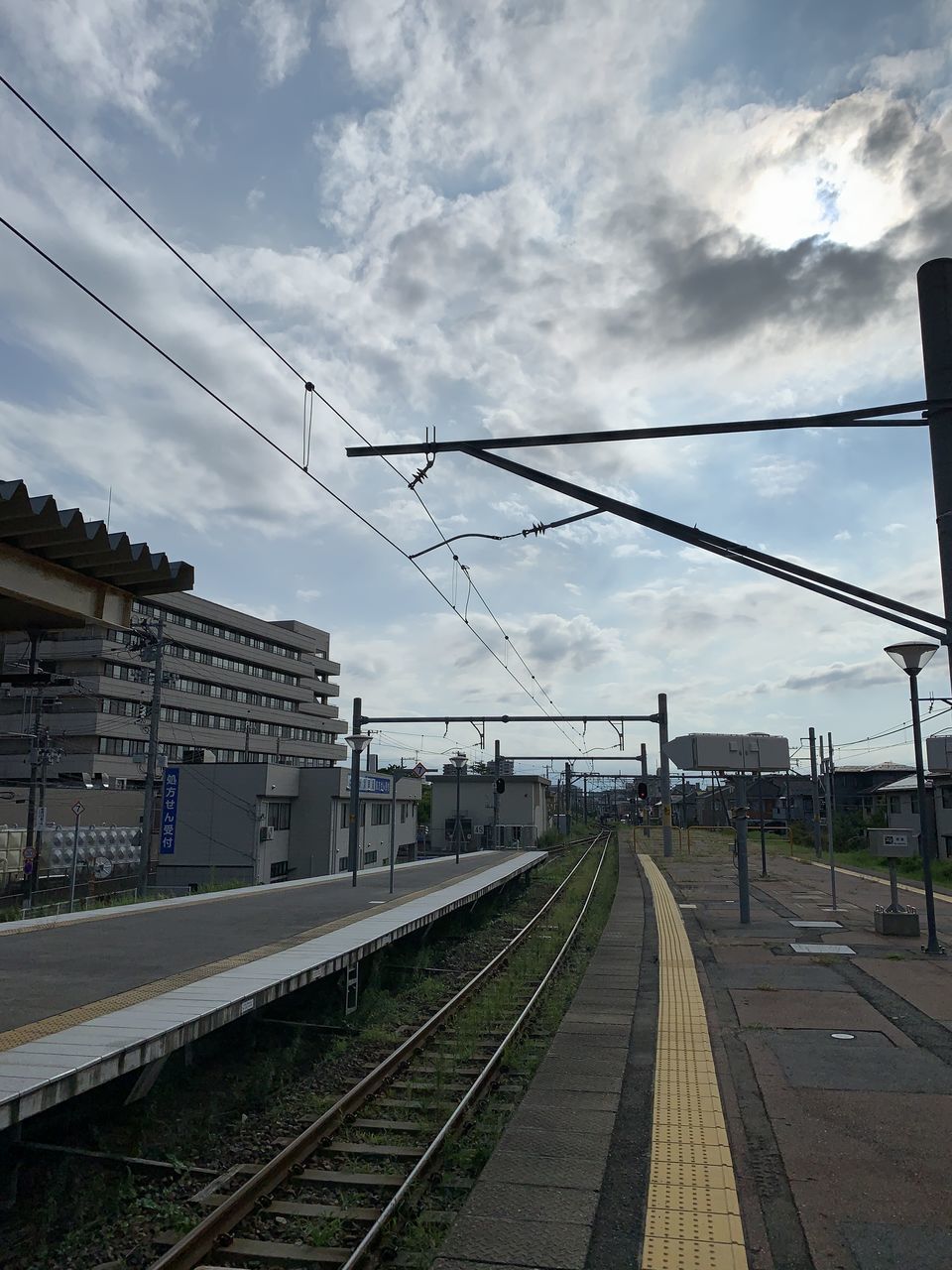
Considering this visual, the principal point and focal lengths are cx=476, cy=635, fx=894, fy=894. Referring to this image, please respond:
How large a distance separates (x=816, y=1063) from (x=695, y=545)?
5.64 m

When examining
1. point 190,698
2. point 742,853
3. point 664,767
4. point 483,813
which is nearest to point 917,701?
point 742,853

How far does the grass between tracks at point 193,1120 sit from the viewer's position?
5.82 m

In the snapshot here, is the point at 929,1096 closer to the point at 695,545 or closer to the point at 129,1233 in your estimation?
the point at 695,545

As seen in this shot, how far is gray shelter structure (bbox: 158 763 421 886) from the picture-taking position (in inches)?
1554

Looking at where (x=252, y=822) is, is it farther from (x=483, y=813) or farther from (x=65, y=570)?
(x=65, y=570)

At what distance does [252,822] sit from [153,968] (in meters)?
30.5

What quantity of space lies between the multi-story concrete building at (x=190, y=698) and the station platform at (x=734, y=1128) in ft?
136

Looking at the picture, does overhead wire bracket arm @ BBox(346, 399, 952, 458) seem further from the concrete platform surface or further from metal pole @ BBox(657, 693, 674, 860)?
metal pole @ BBox(657, 693, 674, 860)

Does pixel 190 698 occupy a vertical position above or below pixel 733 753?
above

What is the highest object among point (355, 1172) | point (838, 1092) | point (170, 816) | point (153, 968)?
point (170, 816)

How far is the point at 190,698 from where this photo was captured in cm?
6825

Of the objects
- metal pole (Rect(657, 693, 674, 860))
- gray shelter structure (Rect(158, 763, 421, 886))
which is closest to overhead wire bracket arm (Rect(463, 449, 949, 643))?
metal pole (Rect(657, 693, 674, 860))

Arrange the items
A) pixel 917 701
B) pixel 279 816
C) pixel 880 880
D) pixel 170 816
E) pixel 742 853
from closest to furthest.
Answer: pixel 917 701 < pixel 742 853 < pixel 880 880 < pixel 170 816 < pixel 279 816

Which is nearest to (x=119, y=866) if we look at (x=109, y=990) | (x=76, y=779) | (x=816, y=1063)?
(x=76, y=779)
